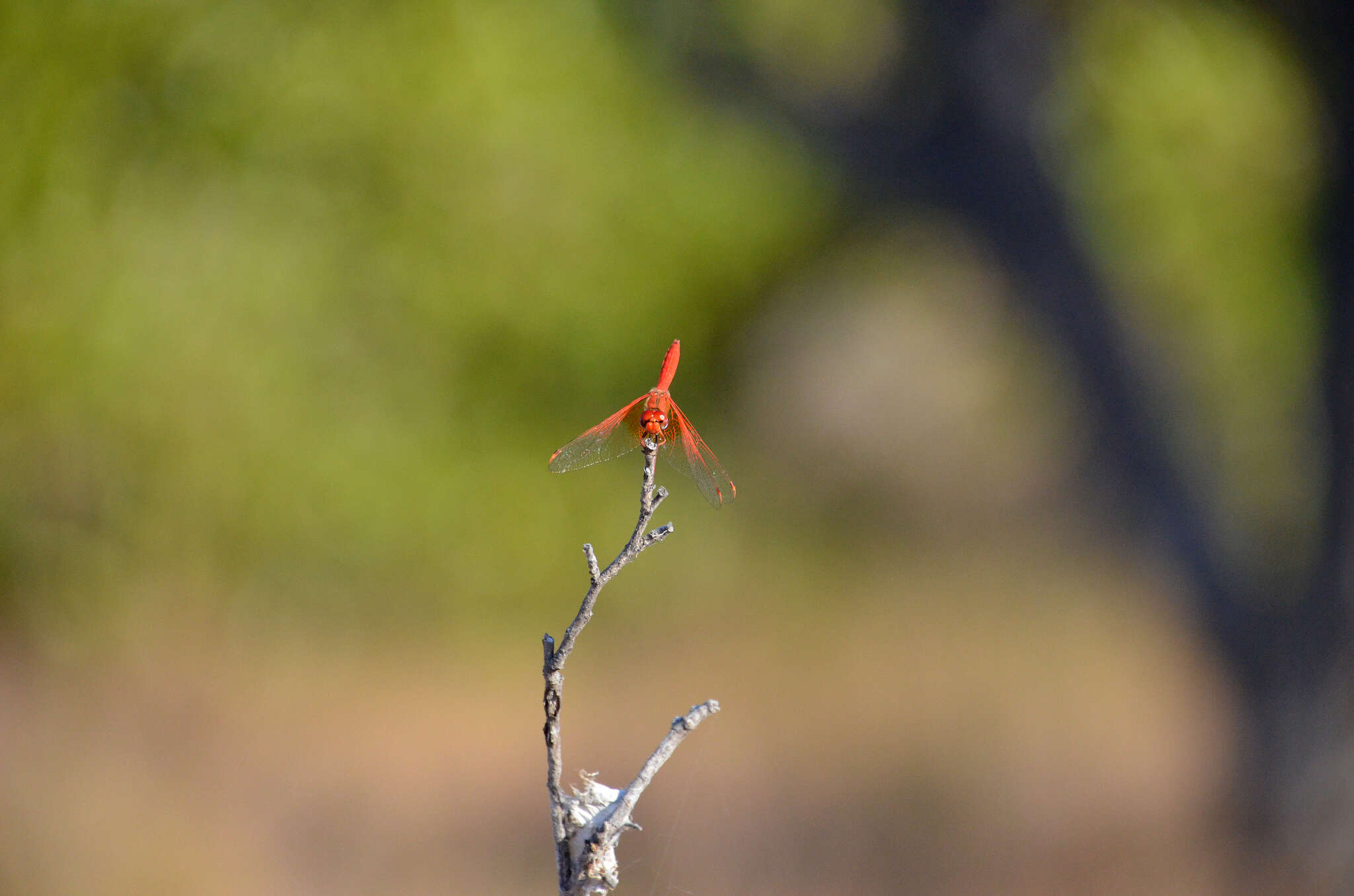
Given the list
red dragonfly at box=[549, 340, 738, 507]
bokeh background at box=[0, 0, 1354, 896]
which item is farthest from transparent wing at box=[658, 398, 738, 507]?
Answer: bokeh background at box=[0, 0, 1354, 896]

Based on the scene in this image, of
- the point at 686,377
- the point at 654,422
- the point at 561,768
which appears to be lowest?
the point at 561,768

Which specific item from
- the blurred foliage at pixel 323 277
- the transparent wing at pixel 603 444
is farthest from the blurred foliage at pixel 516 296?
the transparent wing at pixel 603 444

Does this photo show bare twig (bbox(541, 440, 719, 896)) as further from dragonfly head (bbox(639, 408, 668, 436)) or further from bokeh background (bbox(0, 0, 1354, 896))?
bokeh background (bbox(0, 0, 1354, 896))

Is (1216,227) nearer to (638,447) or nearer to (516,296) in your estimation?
(516,296)

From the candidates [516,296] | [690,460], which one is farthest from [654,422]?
[516,296]

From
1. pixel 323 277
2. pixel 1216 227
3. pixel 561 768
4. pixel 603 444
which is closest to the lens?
pixel 561 768

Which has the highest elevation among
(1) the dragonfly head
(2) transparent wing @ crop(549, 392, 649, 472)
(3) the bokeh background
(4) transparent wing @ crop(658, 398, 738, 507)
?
(3) the bokeh background

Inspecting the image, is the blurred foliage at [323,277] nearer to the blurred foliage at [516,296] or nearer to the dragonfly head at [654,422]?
the blurred foliage at [516,296]
